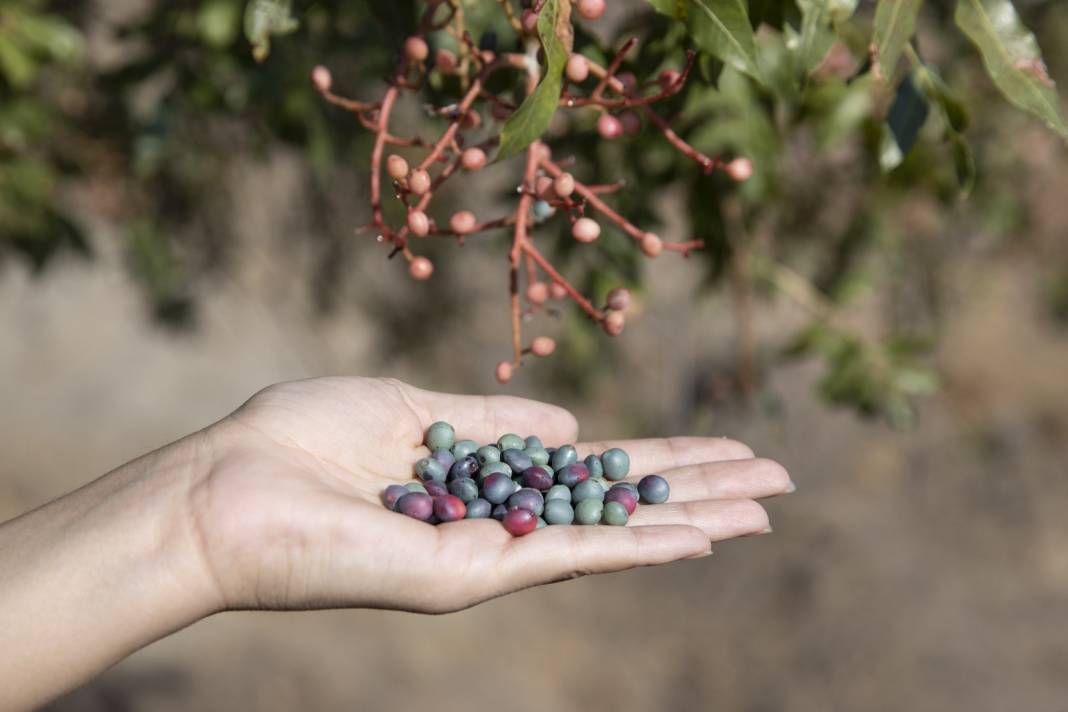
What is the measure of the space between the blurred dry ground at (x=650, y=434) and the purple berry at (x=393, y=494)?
2802 mm

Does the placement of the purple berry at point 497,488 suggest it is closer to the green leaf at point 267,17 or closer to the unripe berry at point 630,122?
the unripe berry at point 630,122

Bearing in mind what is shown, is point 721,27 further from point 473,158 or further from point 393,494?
point 393,494

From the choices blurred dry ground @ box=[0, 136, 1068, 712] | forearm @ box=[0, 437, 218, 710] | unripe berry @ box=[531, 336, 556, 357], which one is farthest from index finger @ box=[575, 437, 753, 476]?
blurred dry ground @ box=[0, 136, 1068, 712]

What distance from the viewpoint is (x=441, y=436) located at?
2.32m

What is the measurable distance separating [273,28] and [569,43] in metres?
0.63

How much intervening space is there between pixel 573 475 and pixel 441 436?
309 millimetres

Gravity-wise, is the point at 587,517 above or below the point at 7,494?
above

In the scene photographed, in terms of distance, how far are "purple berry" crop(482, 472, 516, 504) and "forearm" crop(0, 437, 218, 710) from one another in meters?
0.57

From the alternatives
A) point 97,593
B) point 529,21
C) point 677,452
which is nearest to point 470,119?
point 529,21

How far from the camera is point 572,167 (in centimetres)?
255

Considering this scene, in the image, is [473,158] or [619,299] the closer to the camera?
[473,158]

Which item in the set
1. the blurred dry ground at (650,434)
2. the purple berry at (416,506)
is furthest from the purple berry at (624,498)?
the blurred dry ground at (650,434)

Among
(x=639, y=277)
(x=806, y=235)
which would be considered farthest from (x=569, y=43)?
(x=806, y=235)

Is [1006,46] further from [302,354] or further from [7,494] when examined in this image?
[7,494]
